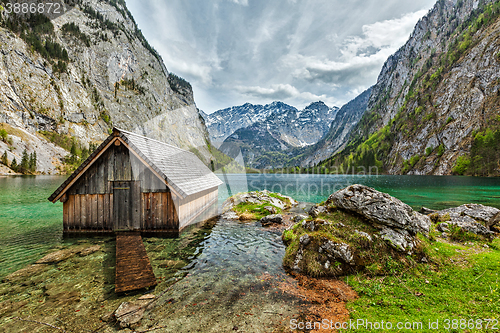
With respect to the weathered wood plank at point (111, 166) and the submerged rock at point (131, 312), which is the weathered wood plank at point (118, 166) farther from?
the submerged rock at point (131, 312)

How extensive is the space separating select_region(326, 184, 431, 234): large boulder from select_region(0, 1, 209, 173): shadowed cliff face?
12282cm

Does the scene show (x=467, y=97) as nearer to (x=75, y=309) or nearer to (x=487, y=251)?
(x=487, y=251)

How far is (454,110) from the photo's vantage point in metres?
122

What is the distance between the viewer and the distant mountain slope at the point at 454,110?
103250mm

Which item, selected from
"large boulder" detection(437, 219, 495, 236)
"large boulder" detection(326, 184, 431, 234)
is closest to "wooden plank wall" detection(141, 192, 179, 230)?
"large boulder" detection(326, 184, 431, 234)

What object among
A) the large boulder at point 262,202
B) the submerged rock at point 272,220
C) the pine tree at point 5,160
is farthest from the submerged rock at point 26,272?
the pine tree at point 5,160

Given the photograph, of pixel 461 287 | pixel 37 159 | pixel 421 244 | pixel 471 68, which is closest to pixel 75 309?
pixel 461 287

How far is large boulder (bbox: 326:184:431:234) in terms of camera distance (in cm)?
1023

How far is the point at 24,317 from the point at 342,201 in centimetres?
1428

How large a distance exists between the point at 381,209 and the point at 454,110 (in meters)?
164

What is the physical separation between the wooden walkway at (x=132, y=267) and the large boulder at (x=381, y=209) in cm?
1072

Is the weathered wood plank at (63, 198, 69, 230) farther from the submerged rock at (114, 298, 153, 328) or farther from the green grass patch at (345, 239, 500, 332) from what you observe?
the green grass patch at (345, 239, 500, 332)

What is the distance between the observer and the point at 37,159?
8994 centimetres

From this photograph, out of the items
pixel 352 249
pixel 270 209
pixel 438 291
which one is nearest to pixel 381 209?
pixel 352 249
